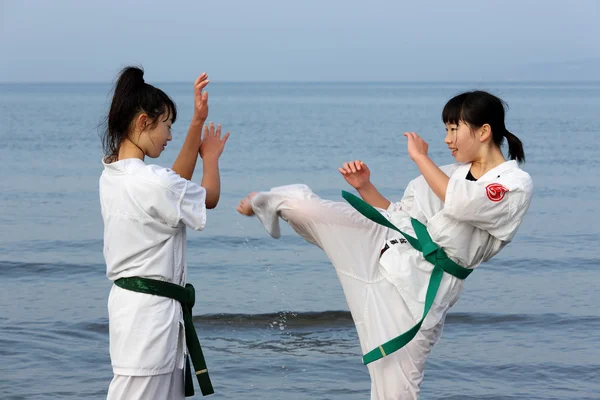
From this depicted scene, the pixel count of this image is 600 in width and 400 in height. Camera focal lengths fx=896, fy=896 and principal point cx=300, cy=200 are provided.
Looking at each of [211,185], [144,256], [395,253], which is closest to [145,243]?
[144,256]

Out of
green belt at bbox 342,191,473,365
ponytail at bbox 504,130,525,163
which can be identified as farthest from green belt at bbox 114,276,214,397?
ponytail at bbox 504,130,525,163

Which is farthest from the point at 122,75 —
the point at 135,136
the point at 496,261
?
the point at 496,261

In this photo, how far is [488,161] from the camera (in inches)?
154

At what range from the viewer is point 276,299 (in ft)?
31.1

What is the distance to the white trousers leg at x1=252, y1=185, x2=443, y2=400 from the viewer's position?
3775 millimetres

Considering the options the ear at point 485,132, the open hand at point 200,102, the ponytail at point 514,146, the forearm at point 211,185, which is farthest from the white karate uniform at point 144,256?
the ponytail at point 514,146

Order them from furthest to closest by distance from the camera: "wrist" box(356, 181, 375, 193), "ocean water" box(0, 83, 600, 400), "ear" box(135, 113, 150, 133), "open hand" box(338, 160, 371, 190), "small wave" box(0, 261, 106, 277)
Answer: "small wave" box(0, 261, 106, 277), "ocean water" box(0, 83, 600, 400), "wrist" box(356, 181, 375, 193), "open hand" box(338, 160, 371, 190), "ear" box(135, 113, 150, 133)

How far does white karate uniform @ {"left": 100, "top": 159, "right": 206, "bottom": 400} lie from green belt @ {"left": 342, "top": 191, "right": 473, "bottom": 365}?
687 mm

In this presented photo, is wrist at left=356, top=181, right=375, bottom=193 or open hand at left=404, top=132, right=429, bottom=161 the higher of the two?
open hand at left=404, top=132, right=429, bottom=161

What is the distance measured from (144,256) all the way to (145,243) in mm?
55

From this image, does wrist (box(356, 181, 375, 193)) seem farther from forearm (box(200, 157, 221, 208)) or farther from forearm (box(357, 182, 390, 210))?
forearm (box(200, 157, 221, 208))

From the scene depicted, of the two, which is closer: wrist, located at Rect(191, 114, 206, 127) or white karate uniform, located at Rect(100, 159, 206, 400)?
white karate uniform, located at Rect(100, 159, 206, 400)

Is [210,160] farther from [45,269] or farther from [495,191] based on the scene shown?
[45,269]

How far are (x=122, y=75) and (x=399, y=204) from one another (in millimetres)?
1389
